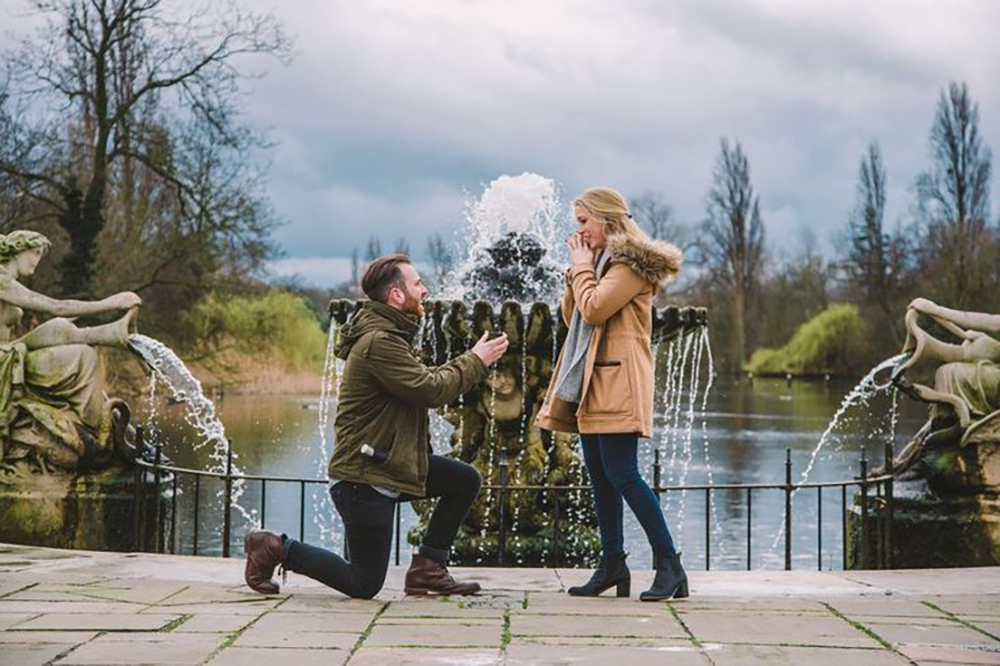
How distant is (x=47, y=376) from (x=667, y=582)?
4885 mm

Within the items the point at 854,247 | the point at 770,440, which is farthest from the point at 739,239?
the point at 770,440

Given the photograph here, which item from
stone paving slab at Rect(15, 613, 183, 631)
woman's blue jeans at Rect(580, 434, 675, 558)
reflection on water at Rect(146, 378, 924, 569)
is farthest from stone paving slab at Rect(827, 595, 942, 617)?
reflection on water at Rect(146, 378, 924, 569)

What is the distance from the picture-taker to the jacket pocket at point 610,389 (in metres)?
5.17

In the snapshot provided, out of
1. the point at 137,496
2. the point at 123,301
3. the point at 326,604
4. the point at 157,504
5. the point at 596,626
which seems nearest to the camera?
the point at 596,626

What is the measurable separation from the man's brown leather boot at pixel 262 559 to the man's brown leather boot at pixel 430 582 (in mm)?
577

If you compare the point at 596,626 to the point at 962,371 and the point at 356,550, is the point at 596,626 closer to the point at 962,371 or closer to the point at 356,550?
the point at 356,550

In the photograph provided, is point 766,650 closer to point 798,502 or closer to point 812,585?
point 812,585

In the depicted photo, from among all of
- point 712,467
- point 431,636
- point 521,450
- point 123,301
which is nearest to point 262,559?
point 431,636

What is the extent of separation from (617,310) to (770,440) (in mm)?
19824

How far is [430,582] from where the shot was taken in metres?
5.37

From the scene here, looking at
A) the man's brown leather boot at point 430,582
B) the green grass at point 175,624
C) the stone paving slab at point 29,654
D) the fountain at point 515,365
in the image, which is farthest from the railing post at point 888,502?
the stone paving slab at point 29,654

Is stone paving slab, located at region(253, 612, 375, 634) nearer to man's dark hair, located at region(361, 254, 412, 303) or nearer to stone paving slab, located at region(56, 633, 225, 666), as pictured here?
stone paving slab, located at region(56, 633, 225, 666)

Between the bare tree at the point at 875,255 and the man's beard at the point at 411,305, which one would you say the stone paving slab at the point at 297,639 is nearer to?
the man's beard at the point at 411,305

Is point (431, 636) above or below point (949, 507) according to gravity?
below
